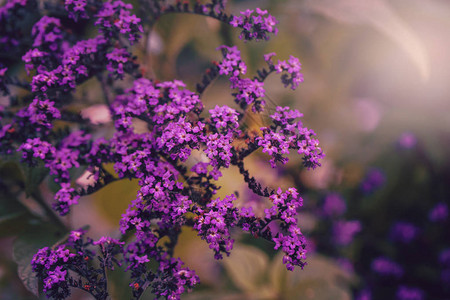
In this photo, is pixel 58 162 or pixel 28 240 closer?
pixel 58 162

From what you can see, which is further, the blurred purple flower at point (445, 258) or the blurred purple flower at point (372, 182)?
the blurred purple flower at point (372, 182)

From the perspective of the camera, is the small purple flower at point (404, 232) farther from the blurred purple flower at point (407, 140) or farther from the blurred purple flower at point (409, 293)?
the blurred purple flower at point (407, 140)

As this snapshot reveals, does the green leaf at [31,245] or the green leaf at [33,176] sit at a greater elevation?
the green leaf at [33,176]

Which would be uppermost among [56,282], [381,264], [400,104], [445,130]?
[400,104]

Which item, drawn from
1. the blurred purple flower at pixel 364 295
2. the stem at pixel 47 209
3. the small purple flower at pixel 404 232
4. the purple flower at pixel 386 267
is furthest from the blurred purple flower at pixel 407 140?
the stem at pixel 47 209

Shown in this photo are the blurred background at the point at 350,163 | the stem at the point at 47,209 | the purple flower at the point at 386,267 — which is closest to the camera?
the stem at the point at 47,209

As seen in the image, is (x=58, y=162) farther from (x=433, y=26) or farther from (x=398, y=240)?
(x=433, y=26)

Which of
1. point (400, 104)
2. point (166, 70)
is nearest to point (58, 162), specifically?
point (166, 70)
